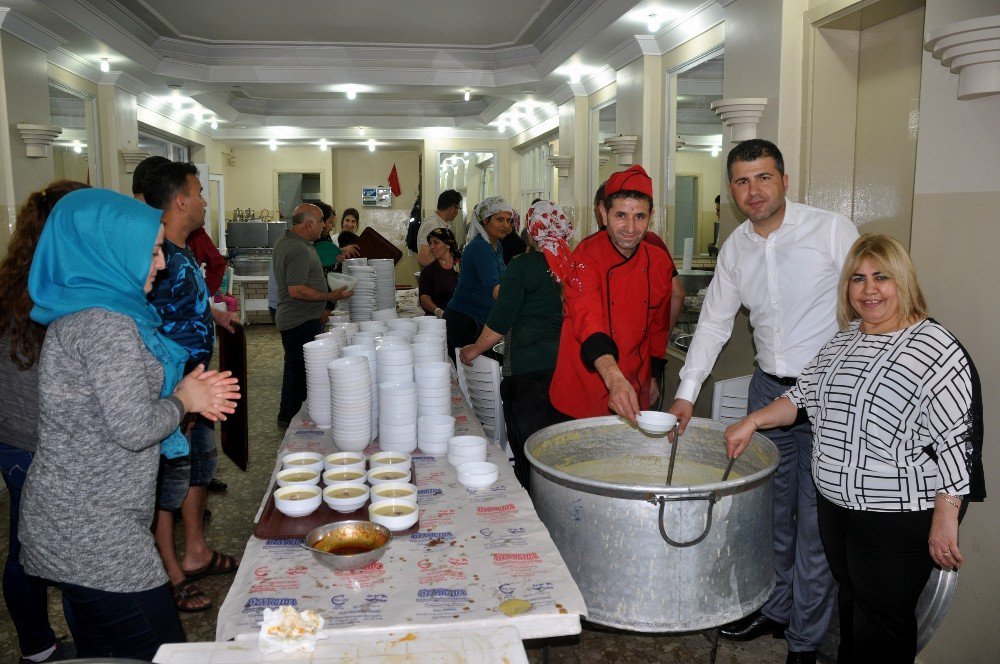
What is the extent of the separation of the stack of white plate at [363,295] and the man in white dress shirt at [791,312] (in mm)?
3391

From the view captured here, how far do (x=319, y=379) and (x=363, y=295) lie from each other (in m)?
2.98

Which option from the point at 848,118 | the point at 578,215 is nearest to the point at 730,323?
the point at 848,118

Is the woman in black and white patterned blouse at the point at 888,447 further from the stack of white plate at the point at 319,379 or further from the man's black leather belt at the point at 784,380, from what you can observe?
the stack of white plate at the point at 319,379

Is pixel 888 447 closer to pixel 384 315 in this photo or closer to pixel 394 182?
pixel 384 315

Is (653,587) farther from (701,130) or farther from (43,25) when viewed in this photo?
(43,25)

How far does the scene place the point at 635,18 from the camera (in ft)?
17.0

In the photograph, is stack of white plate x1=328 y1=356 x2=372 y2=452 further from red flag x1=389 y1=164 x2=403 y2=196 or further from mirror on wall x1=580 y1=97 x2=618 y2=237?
red flag x1=389 y1=164 x2=403 y2=196

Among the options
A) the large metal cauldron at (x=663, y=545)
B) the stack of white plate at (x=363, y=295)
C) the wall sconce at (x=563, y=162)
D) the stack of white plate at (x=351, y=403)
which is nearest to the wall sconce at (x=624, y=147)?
the wall sconce at (x=563, y=162)

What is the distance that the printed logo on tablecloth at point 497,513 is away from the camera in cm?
195

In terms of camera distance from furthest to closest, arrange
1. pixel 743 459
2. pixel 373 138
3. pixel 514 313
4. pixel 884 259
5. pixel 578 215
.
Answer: pixel 373 138 → pixel 578 215 → pixel 514 313 → pixel 743 459 → pixel 884 259

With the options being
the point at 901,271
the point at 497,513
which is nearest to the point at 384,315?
the point at 497,513

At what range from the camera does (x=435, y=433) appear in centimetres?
245

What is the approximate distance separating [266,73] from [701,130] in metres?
4.89

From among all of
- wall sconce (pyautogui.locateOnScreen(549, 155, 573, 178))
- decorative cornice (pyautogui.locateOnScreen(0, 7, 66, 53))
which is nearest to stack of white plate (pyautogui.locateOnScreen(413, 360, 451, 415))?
decorative cornice (pyautogui.locateOnScreen(0, 7, 66, 53))
